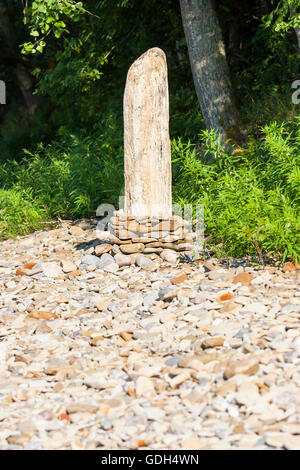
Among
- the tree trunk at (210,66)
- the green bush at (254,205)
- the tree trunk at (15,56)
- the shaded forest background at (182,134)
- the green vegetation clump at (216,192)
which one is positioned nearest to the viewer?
the green bush at (254,205)

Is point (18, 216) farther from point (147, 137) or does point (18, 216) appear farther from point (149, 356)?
point (149, 356)

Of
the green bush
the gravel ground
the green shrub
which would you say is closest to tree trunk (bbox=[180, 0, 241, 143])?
the green bush

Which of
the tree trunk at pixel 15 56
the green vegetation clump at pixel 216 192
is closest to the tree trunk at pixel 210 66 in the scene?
the green vegetation clump at pixel 216 192

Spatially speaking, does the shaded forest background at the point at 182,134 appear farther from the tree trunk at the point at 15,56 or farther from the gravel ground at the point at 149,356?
the tree trunk at the point at 15,56

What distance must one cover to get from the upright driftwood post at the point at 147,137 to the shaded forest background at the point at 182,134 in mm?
299

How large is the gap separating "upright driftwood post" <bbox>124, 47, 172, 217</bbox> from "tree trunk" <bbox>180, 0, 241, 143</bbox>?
2.24m

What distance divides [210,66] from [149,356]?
210 inches

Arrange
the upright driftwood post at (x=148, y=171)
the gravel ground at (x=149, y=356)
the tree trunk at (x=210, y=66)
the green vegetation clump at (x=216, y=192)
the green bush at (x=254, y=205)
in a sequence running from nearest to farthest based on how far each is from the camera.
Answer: the gravel ground at (x=149, y=356)
the green bush at (x=254, y=205)
the green vegetation clump at (x=216, y=192)
the upright driftwood post at (x=148, y=171)
the tree trunk at (x=210, y=66)

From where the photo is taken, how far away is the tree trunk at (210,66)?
8.40 meters

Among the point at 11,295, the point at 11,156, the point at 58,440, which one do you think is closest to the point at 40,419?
the point at 58,440

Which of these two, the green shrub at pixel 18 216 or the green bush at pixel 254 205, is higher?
the green bush at pixel 254 205

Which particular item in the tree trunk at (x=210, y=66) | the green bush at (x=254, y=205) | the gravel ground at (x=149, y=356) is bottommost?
the gravel ground at (x=149, y=356)

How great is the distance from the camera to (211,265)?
5715mm

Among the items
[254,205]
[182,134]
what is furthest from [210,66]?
[254,205]
